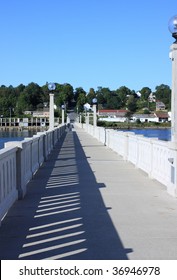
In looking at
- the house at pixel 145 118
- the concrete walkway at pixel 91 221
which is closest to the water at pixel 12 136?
the concrete walkway at pixel 91 221

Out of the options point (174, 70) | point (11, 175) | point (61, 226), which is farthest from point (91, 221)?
point (174, 70)

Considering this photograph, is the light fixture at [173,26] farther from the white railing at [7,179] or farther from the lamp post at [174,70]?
the white railing at [7,179]

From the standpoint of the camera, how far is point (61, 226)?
23.6 ft

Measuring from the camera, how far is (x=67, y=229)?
22.9ft

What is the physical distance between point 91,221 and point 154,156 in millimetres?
5123

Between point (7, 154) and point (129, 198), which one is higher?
point (7, 154)

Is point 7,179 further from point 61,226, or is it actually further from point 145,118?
point 145,118

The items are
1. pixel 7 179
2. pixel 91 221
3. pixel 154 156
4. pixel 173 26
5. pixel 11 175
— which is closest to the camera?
pixel 91 221

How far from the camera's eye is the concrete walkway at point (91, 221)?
19.4 feet

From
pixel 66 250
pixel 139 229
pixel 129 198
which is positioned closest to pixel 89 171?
pixel 129 198

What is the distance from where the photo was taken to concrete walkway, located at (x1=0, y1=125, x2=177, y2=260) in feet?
19.4

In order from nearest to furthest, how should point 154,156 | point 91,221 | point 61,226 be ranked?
point 61,226
point 91,221
point 154,156
